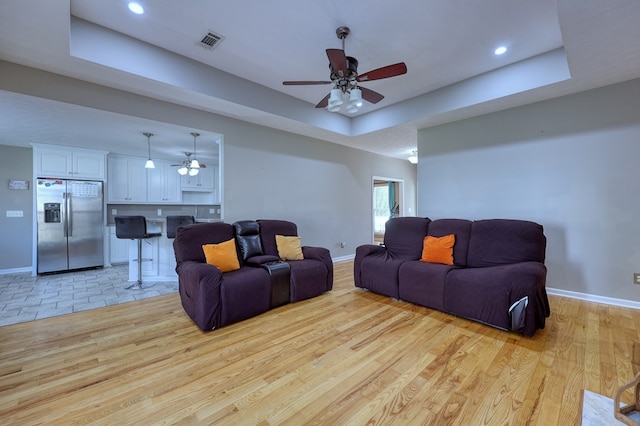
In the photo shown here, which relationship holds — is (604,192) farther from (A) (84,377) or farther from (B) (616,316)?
(A) (84,377)

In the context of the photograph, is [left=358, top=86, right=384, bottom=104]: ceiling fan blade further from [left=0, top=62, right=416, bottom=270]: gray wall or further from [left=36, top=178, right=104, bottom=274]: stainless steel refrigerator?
[left=36, top=178, right=104, bottom=274]: stainless steel refrigerator

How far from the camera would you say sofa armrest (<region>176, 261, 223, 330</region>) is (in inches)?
101

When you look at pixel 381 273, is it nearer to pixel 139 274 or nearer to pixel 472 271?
pixel 472 271

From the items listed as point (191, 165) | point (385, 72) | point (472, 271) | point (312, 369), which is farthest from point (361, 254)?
point (191, 165)

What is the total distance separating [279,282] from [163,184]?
479 centimetres

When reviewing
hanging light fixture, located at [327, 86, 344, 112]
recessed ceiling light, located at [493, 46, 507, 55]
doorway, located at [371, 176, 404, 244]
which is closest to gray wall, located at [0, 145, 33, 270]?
hanging light fixture, located at [327, 86, 344, 112]

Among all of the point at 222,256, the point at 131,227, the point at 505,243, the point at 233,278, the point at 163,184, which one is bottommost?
the point at 233,278

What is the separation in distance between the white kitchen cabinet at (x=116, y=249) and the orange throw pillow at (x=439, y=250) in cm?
587

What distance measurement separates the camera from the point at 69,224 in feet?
16.5

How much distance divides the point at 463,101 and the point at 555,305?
286 centimetres

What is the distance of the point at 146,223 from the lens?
4.19 m

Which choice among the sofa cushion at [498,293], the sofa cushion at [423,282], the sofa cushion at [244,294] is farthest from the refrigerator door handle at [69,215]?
the sofa cushion at [498,293]

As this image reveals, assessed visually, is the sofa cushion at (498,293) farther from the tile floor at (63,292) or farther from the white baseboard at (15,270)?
the white baseboard at (15,270)

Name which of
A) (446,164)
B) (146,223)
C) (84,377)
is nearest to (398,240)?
(446,164)
